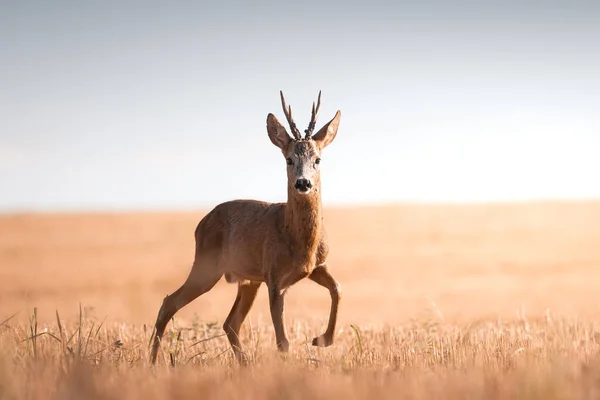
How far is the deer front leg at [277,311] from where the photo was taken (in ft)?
28.8

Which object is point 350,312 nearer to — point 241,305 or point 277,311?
point 241,305

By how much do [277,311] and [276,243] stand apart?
780mm

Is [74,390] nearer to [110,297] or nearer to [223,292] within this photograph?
[110,297]

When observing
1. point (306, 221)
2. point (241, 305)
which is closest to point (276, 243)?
point (306, 221)

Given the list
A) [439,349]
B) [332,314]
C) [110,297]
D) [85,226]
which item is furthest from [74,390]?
[85,226]

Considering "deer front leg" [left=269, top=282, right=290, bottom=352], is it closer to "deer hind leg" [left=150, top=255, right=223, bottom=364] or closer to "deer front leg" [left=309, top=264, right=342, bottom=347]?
"deer front leg" [left=309, top=264, right=342, bottom=347]

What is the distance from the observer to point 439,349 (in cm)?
804

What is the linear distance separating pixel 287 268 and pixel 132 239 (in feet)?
114

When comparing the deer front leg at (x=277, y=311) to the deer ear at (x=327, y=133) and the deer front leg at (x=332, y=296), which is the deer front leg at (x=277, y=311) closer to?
the deer front leg at (x=332, y=296)

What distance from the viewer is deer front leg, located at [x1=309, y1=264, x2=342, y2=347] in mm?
9312

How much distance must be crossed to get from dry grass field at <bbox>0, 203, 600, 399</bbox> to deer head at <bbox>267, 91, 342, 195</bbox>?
5.82ft

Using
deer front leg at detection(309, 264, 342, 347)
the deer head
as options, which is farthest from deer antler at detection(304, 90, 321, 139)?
deer front leg at detection(309, 264, 342, 347)

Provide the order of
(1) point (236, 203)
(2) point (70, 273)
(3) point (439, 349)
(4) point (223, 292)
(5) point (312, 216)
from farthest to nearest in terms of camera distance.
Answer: (2) point (70, 273), (4) point (223, 292), (1) point (236, 203), (5) point (312, 216), (3) point (439, 349)

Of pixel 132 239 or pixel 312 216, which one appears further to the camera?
pixel 132 239
